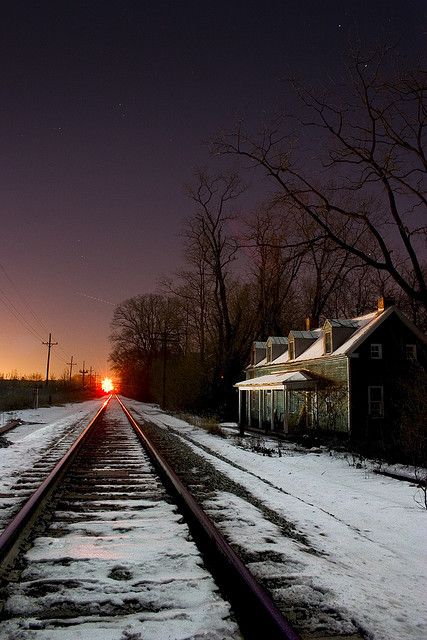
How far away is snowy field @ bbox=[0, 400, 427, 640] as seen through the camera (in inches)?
152

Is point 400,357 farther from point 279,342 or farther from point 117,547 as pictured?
point 117,547

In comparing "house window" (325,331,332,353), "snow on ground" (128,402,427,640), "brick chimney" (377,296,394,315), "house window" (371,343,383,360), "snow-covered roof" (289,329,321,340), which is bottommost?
"snow on ground" (128,402,427,640)

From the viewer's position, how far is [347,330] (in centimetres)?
2662

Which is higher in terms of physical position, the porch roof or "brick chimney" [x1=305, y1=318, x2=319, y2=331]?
"brick chimney" [x1=305, y1=318, x2=319, y2=331]

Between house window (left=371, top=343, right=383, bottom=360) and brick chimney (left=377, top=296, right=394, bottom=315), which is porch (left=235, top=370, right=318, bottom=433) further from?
brick chimney (left=377, top=296, right=394, bottom=315)

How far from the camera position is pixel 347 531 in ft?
21.2

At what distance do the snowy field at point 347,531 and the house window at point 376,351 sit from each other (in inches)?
487

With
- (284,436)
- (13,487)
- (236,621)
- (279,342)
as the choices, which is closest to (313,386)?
(284,436)

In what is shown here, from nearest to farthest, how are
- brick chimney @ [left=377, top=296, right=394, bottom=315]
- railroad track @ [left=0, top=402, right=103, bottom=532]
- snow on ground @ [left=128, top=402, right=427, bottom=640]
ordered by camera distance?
snow on ground @ [left=128, top=402, right=427, bottom=640], railroad track @ [left=0, top=402, right=103, bottom=532], brick chimney @ [left=377, top=296, right=394, bottom=315]

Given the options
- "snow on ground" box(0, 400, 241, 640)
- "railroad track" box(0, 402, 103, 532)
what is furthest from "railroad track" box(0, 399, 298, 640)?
"railroad track" box(0, 402, 103, 532)

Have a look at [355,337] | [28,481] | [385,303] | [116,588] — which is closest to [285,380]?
[355,337]

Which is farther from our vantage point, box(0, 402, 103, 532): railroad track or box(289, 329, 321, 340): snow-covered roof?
box(289, 329, 321, 340): snow-covered roof

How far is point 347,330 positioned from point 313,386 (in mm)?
3446

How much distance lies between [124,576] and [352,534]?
3352 millimetres
